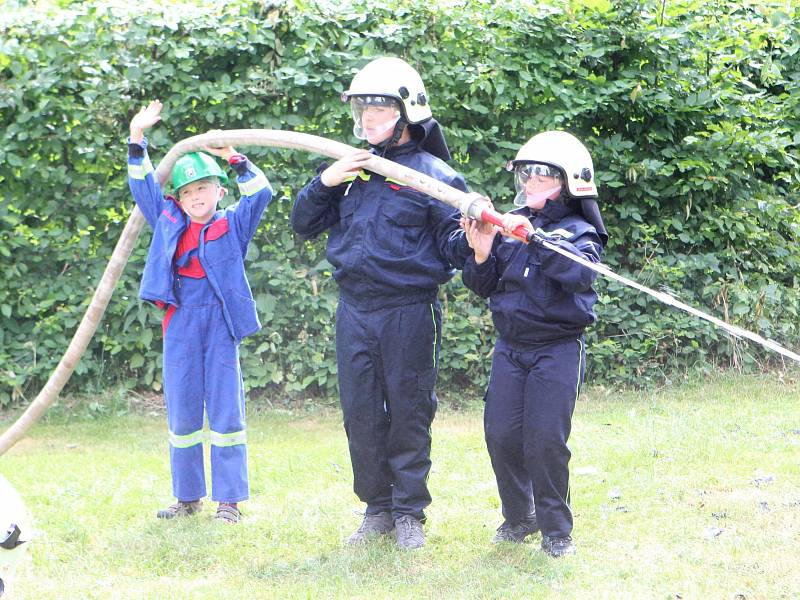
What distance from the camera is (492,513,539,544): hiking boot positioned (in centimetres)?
514

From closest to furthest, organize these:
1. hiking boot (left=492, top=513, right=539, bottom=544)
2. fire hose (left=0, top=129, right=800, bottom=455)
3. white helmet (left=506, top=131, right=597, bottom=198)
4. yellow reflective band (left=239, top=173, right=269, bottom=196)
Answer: fire hose (left=0, top=129, right=800, bottom=455) < white helmet (left=506, top=131, right=597, bottom=198) < hiking boot (left=492, top=513, right=539, bottom=544) < yellow reflective band (left=239, top=173, right=269, bottom=196)

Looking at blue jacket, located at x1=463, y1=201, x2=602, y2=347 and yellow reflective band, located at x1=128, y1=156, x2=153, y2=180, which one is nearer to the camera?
blue jacket, located at x1=463, y1=201, x2=602, y2=347

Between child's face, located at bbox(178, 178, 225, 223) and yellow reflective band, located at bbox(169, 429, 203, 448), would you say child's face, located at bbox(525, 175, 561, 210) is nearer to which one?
child's face, located at bbox(178, 178, 225, 223)

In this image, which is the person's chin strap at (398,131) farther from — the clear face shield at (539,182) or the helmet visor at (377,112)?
the clear face shield at (539,182)

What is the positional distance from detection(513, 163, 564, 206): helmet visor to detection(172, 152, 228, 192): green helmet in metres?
1.72

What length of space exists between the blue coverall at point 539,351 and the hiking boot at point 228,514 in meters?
1.55

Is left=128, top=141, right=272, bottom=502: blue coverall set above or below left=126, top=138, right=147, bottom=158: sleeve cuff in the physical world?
below

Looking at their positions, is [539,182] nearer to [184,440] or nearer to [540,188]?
[540,188]

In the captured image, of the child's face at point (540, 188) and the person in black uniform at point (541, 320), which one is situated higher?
the child's face at point (540, 188)

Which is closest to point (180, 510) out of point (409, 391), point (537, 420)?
point (409, 391)

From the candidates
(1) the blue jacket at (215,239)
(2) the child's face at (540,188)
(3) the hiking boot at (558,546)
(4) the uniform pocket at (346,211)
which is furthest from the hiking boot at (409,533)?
(2) the child's face at (540,188)

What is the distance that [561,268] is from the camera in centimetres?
457

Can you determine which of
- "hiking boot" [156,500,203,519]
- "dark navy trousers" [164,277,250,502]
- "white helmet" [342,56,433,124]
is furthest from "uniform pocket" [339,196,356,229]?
"hiking boot" [156,500,203,519]

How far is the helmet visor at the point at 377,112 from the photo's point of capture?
4977 mm
